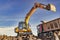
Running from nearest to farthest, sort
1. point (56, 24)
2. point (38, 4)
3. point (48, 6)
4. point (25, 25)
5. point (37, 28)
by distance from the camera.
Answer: point (48, 6)
point (38, 4)
point (56, 24)
point (25, 25)
point (37, 28)

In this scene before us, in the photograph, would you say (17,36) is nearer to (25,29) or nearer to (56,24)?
(25,29)

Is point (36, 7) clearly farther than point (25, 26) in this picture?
No

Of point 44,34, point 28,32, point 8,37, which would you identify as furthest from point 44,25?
point 8,37

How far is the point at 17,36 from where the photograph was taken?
29.6m

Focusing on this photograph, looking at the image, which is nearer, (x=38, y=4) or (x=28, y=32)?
(x=38, y=4)

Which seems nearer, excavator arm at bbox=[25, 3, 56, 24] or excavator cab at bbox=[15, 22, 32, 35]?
excavator arm at bbox=[25, 3, 56, 24]

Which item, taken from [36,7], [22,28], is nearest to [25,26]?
[22,28]

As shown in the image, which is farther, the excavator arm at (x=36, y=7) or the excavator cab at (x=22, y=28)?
the excavator cab at (x=22, y=28)

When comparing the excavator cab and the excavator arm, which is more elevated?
the excavator arm

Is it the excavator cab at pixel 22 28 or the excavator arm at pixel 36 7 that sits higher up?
the excavator arm at pixel 36 7

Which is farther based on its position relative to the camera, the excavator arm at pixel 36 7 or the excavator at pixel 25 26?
the excavator at pixel 25 26

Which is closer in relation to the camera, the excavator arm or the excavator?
the excavator arm

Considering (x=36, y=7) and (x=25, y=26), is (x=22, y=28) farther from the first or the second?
(x=36, y=7)

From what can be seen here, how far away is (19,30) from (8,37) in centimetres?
531
